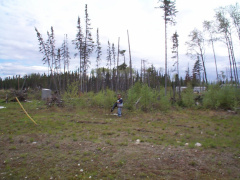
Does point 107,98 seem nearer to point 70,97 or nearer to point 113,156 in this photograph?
point 70,97

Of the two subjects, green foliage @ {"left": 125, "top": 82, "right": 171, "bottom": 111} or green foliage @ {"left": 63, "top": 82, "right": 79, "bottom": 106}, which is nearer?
green foliage @ {"left": 125, "top": 82, "right": 171, "bottom": 111}

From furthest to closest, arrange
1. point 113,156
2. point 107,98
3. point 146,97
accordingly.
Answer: point 107,98 < point 146,97 < point 113,156

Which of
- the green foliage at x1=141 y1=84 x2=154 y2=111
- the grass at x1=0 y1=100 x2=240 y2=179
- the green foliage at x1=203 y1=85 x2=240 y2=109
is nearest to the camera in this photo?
the grass at x1=0 y1=100 x2=240 y2=179

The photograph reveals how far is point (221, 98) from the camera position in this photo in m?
18.0

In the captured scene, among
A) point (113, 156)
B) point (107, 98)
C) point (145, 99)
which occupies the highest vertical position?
point (107, 98)

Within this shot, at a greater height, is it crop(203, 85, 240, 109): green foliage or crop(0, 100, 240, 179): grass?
crop(203, 85, 240, 109): green foliage

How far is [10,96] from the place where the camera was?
79.1 feet

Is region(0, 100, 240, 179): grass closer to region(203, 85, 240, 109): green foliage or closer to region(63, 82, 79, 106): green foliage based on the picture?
region(63, 82, 79, 106): green foliage

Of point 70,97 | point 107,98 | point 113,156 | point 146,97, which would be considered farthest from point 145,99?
point 113,156

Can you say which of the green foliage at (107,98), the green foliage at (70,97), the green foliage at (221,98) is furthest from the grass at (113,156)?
the green foliage at (221,98)

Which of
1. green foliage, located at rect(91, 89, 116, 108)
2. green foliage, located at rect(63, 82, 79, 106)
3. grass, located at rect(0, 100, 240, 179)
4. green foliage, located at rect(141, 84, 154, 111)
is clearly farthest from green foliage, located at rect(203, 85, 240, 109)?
green foliage, located at rect(63, 82, 79, 106)

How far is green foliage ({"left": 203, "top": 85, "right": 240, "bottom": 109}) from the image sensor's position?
58.0ft

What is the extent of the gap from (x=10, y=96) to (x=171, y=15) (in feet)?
72.2

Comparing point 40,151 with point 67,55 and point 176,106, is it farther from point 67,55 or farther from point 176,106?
point 67,55
